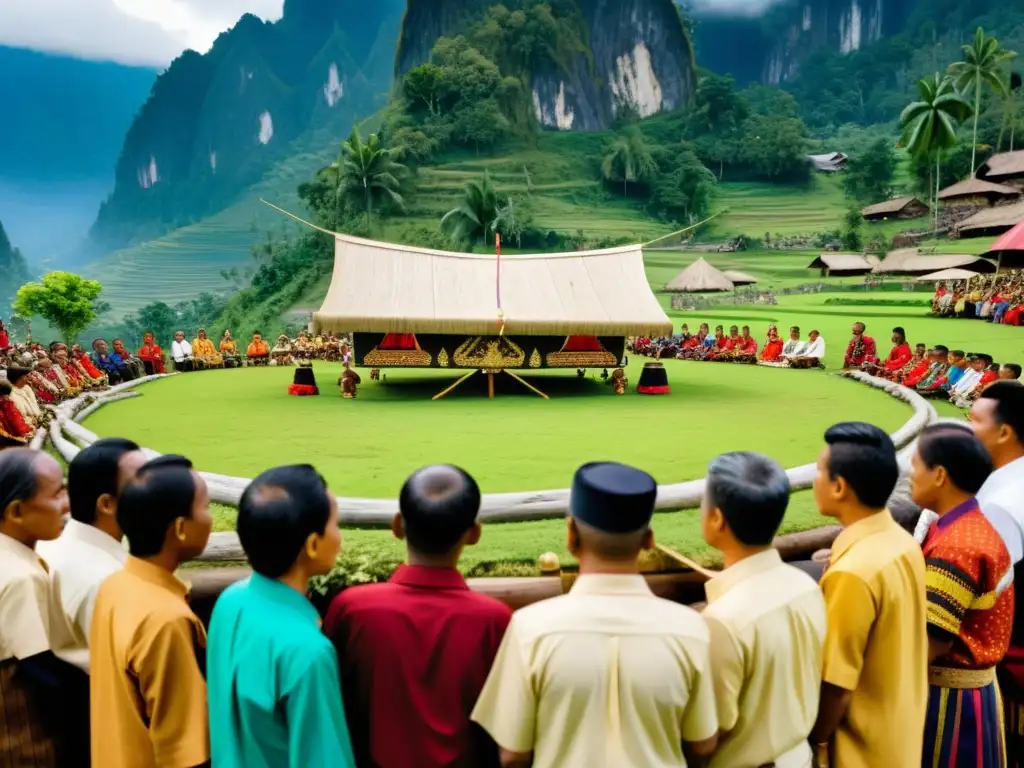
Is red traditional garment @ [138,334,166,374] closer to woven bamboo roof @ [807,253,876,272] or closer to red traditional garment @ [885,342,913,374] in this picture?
red traditional garment @ [885,342,913,374]

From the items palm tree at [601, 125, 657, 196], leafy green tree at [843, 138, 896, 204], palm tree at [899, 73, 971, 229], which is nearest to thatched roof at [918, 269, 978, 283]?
palm tree at [899, 73, 971, 229]

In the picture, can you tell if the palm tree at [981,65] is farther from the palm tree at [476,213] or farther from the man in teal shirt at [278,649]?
the man in teal shirt at [278,649]

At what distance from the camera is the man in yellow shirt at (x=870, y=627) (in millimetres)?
1938

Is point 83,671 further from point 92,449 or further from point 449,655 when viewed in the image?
point 449,655

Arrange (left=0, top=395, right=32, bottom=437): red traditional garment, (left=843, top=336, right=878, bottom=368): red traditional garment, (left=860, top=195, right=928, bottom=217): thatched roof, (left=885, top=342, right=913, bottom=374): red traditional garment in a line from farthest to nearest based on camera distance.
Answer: (left=860, top=195, right=928, bottom=217): thatched roof → (left=843, top=336, right=878, bottom=368): red traditional garment → (left=885, top=342, right=913, bottom=374): red traditional garment → (left=0, top=395, right=32, bottom=437): red traditional garment

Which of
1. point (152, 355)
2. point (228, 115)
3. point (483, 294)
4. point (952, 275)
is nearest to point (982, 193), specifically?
point (952, 275)

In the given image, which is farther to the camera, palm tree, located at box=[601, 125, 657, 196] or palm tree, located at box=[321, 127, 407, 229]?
palm tree, located at box=[601, 125, 657, 196]

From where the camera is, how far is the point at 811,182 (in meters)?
43.0

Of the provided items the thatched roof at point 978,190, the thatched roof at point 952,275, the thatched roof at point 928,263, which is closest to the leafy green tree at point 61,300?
the thatched roof at point 952,275

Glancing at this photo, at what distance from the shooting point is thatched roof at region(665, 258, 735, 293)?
2180 cm

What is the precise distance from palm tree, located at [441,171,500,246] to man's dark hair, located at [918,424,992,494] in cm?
3242

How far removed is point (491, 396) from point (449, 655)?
323 inches

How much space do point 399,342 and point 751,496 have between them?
27.9ft

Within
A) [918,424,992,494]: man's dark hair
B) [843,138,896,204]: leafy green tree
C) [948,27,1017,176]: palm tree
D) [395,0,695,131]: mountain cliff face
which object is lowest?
[918,424,992,494]: man's dark hair
